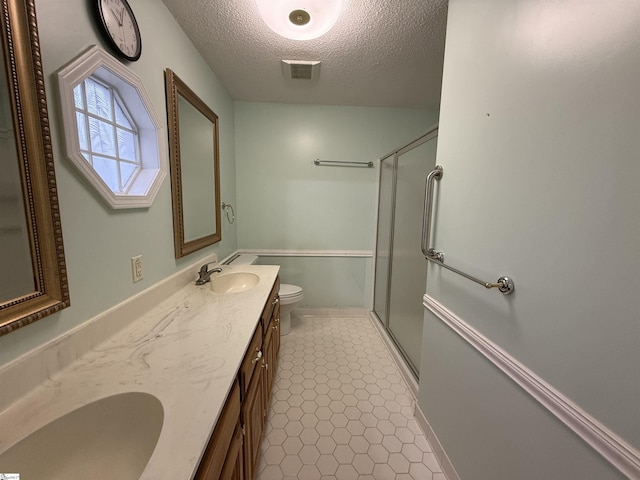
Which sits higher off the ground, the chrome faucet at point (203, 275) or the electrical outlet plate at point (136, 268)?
the electrical outlet plate at point (136, 268)

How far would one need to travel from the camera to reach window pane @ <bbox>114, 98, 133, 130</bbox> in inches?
39.2

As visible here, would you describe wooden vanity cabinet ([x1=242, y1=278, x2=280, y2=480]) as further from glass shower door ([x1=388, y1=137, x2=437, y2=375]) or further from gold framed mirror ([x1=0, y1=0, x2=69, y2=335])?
glass shower door ([x1=388, y1=137, x2=437, y2=375])

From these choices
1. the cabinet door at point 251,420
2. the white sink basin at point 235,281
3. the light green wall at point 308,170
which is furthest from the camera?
the light green wall at point 308,170

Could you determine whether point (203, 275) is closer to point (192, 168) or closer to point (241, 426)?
point (192, 168)

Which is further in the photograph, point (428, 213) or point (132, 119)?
point (428, 213)

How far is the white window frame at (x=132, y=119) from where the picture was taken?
747 millimetres

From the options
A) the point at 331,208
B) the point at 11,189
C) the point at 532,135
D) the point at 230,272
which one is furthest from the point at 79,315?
the point at 331,208

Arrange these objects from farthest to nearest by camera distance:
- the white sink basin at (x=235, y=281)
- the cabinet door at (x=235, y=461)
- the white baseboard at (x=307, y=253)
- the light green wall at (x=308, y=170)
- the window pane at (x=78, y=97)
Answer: the white baseboard at (x=307, y=253), the light green wall at (x=308, y=170), the white sink basin at (x=235, y=281), the window pane at (x=78, y=97), the cabinet door at (x=235, y=461)

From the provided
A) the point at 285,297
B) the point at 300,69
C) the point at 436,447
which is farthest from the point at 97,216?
the point at 436,447

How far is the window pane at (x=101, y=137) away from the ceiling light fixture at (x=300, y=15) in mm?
782

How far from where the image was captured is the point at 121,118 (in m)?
1.02

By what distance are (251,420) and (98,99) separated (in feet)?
4.43

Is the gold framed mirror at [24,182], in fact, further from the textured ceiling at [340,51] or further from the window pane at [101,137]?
the textured ceiling at [340,51]

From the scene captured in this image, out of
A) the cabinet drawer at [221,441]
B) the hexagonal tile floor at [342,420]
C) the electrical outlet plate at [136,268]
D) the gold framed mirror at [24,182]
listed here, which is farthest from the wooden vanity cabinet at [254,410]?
the gold framed mirror at [24,182]
